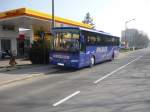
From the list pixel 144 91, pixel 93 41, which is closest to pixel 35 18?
pixel 93 41

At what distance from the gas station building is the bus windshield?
476cm

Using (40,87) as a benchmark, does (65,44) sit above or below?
above

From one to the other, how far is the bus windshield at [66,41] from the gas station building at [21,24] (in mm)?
4756

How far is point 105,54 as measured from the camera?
93.7ft

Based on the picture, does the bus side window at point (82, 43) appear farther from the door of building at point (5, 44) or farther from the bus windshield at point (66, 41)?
the door of building at point (5, 44)

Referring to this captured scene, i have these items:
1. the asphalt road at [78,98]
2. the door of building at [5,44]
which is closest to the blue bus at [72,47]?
the asphalt road at [78,98]

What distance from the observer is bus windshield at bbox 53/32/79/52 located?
66.4 feet

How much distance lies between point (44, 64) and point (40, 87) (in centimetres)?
1192

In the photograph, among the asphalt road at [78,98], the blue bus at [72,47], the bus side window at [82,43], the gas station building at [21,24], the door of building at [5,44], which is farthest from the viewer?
the door of building at [5,44]

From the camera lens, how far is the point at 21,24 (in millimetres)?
41875

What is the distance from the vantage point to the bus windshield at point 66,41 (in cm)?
2025

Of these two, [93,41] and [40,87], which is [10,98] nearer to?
[40,87]

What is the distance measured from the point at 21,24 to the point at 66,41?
22.7 metres

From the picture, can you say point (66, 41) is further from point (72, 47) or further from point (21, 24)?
point (21, 24)
